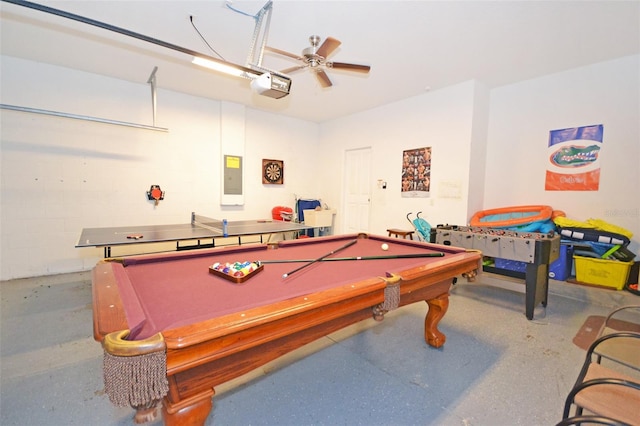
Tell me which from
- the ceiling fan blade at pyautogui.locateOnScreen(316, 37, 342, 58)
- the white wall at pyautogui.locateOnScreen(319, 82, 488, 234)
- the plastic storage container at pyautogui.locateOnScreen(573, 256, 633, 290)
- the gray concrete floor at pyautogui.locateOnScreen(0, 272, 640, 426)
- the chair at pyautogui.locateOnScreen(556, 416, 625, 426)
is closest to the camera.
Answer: the chair at pyautogui.locateOnScreen(556, 416, 625, 426)

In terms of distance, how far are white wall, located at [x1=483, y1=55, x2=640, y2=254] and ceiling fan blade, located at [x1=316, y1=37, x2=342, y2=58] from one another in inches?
124

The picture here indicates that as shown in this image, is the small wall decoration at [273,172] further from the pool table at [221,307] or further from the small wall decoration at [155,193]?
the pool table at [221,307]

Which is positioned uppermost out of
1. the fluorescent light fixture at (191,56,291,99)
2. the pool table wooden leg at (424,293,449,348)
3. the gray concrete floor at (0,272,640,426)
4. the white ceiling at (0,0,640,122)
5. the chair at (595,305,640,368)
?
the white ceiling at (0,0,640,122)

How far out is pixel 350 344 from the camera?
2238 millimetres

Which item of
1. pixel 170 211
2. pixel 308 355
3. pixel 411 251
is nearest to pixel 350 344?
pixel 308 355

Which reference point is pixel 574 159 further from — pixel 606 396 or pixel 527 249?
pixel 606 396

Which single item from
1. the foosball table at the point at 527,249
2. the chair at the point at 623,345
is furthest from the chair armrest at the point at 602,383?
the foosball table at the point at 527,249

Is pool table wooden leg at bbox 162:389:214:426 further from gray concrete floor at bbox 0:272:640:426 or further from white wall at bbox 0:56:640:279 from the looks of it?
white wall at bbox 0:56:640:279

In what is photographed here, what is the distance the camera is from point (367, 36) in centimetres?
293

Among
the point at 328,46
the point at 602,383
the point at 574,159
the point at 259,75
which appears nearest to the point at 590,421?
the point at 602,383

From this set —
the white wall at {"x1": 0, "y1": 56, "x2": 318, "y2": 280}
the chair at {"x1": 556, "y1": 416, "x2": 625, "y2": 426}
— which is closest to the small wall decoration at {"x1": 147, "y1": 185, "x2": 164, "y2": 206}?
the white wall at {"x1": 0, "y1": 56, "x2": 318, "y2": 280}

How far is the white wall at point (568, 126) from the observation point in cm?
330

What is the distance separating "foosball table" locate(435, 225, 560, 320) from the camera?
2.58 m

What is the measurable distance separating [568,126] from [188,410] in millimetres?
4978
